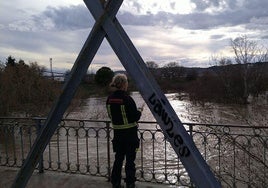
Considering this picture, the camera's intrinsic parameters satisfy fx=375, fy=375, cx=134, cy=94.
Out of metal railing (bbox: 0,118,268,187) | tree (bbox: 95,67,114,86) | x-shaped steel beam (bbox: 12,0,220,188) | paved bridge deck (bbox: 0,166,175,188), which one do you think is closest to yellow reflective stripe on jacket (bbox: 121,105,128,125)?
metal railing (bbox: 0,118,268,187)

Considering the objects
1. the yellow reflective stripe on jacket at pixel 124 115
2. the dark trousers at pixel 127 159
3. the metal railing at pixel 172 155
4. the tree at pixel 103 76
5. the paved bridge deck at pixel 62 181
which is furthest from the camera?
the tree at pixel 103 76

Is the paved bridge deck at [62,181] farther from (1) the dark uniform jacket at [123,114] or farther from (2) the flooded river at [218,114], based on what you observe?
(2) the flooded river at [218,114]

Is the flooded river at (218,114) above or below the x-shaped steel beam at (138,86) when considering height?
below

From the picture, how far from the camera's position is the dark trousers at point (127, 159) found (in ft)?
17.1

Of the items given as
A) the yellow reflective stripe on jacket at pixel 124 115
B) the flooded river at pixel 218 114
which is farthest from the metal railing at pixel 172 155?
the yellow reflective stripe on jacket at pixel 124 115

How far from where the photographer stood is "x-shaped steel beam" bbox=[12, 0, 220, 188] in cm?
247

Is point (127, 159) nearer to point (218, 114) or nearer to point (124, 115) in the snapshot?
point (124, 115)

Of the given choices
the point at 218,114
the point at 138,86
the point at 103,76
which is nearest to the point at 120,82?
the point at 138,86

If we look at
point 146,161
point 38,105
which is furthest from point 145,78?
point 38,105

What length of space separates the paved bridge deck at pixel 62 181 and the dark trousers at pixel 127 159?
405 mm

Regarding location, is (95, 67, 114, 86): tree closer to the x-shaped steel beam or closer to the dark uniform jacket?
the dark uniform jacket

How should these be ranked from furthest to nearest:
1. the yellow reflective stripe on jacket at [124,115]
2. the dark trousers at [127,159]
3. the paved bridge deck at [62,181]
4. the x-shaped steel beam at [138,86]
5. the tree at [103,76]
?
the tree at [103,76] < the paved bridge deck at [62,181] < the dark trousers at [127,159] < the yellow reflective stripe on jacket at [124,115] < the x-shaped steel beam at [138,86]

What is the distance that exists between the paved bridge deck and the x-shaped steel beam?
9.43ft

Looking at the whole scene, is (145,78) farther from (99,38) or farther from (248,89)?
(248,89)
